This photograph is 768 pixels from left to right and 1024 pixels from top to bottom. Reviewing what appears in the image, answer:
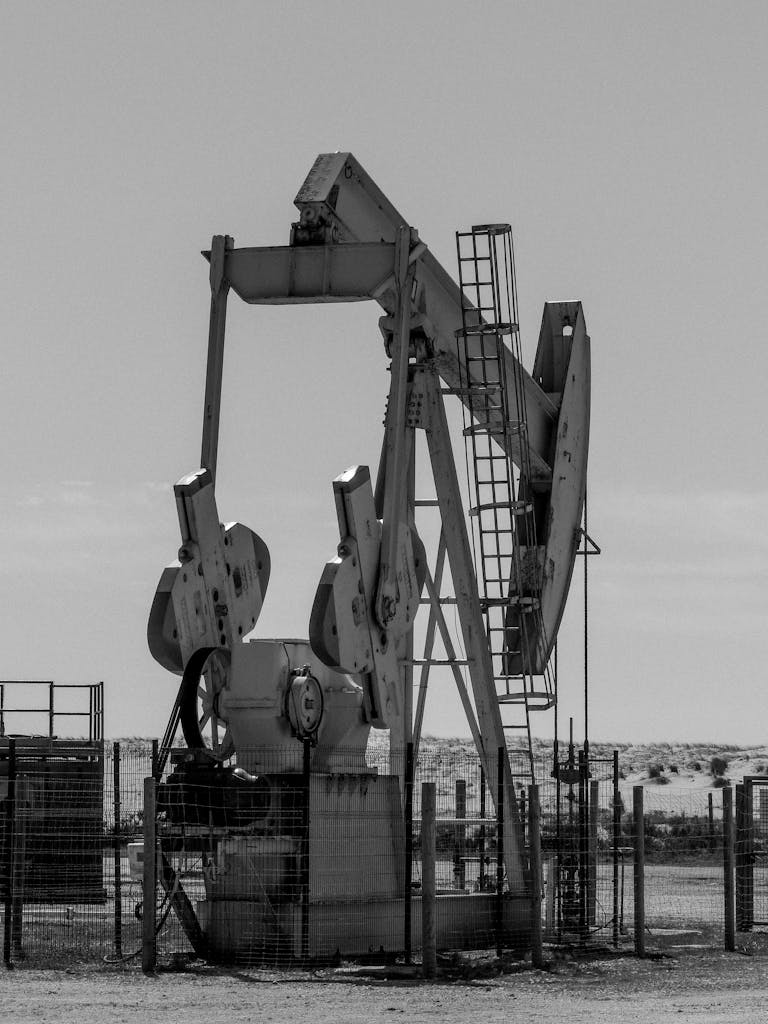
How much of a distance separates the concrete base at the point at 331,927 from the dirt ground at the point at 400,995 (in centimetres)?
63

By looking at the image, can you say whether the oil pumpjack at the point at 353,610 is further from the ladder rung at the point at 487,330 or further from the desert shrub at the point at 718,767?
the desert shrub at the point at 718,767

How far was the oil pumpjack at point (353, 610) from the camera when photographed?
15.0 metres

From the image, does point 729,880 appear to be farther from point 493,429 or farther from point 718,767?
point 718,767

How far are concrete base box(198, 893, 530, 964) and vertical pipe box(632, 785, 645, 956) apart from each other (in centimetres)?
108

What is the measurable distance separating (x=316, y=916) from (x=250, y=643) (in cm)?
229

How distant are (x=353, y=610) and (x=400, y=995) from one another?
3421 mm

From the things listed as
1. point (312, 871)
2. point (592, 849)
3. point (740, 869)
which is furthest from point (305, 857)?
point (740, 869)

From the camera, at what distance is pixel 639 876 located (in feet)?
51.2

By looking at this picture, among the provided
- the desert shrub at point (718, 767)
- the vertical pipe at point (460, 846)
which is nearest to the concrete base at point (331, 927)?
the vertical pipe at point (460, 846)

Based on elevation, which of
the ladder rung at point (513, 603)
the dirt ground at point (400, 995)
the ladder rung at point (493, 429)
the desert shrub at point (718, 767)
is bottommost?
the dirt ground at point (400, 995)

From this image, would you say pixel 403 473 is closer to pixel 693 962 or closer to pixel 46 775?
pixel 693 962

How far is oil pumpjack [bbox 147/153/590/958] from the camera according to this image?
592 inches

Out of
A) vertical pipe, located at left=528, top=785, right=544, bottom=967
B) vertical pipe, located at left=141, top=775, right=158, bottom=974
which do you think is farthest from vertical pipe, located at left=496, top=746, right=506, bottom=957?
vertical pipe, located at left=141, top=775, right=158, bottom=974

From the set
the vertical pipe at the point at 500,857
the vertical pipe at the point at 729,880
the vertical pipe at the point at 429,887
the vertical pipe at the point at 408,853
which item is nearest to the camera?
the vertical pipe at the point at 429,887
